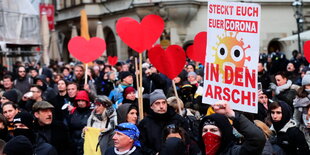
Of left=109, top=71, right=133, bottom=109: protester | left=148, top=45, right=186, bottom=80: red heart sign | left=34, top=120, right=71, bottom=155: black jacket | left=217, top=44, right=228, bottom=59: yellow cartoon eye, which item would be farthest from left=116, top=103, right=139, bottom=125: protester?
left=109, top=71, right=133, bottom=109: protester

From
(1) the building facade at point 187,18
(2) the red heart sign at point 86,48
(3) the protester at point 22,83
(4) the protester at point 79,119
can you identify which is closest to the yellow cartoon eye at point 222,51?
(4) the protester at point 79,119

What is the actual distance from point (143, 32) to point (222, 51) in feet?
10.5

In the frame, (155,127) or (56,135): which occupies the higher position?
(155,127)

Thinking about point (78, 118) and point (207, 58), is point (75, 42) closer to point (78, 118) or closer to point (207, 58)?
point (78, 118)

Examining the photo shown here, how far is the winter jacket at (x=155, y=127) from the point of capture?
6.25m

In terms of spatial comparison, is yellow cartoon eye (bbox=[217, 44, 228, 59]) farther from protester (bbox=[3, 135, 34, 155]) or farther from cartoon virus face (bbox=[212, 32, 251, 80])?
protester (bbox=[3, 135, 34, 155])

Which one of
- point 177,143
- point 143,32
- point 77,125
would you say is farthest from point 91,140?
point 177,143

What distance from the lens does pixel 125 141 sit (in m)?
5.39

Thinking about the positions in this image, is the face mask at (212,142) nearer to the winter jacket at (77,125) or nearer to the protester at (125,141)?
the protester at (125,141)

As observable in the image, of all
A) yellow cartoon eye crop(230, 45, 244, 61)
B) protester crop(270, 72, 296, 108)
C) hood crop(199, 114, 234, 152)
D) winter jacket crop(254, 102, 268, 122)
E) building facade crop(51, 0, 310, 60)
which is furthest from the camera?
building facade crop(51, 0, 310, 60)

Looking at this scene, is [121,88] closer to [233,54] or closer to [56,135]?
[56,135]

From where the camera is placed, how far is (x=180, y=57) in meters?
7.61

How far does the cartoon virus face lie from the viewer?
195 inches

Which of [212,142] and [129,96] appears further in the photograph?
[129,96]
